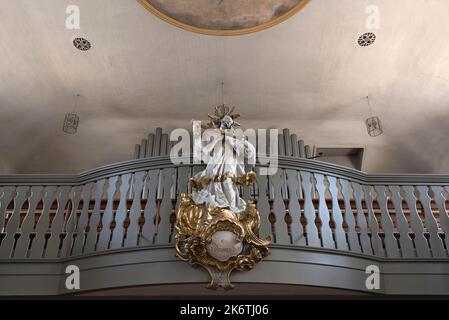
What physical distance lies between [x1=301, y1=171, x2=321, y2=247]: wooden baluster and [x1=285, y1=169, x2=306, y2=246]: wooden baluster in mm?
76

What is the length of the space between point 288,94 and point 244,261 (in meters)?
4.70

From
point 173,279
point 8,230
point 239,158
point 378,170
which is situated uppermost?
point 378,170

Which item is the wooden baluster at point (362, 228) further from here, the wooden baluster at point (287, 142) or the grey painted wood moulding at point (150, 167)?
the wooden baluster at point (287, 142)

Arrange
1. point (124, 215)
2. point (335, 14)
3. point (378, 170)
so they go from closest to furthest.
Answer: point (124, 215) < point (335, 14) < point (378, 170)

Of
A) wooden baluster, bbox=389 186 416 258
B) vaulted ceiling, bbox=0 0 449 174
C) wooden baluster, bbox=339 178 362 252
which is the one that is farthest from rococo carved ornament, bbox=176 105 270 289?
vaulted ceiling, bbox=0 0 449 174

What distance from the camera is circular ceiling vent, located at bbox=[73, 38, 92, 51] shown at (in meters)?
7.63

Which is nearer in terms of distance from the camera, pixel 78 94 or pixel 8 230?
pixel 8 230

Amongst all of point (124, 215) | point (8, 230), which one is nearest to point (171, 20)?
point (124, 215)

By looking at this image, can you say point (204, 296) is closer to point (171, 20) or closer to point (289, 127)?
point (171, 20)

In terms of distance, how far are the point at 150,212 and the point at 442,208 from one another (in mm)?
3783

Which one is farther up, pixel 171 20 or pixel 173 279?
pixel 171 20

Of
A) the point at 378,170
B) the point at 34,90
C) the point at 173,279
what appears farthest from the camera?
the point at 378,170

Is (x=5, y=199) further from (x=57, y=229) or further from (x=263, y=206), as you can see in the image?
(x=263, y=206)

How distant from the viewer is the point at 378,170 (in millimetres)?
10508
